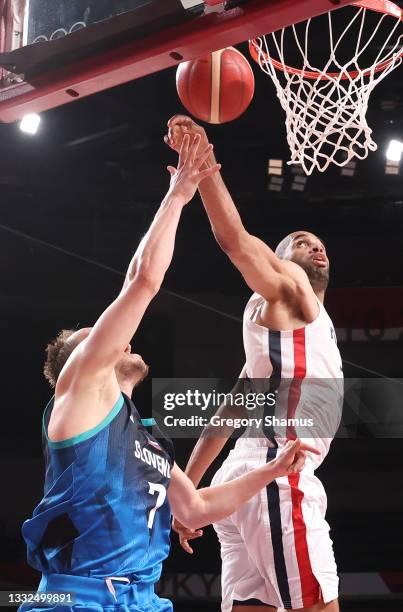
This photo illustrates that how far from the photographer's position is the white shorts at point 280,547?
9.53ft

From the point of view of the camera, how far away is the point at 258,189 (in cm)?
708

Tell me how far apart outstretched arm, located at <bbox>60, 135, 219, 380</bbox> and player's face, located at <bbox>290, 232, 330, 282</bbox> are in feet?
3.75

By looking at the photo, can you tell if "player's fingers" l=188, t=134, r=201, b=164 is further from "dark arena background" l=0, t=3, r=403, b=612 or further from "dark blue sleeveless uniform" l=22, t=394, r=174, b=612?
"dark arena background" l=0, t=3, r=403, b=612

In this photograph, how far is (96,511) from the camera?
7.91 ft

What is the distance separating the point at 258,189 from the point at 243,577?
450 cm

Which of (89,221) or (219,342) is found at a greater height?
(89,221)

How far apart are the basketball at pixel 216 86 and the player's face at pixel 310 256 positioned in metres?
0.70

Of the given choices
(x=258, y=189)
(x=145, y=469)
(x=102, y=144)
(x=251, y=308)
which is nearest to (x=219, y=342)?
(x=258, y=189)

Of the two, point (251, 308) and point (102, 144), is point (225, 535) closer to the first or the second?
point (251, 308)

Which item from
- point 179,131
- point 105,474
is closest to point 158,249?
point 179,131

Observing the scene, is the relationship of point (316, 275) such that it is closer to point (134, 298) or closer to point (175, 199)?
point (175, 199)

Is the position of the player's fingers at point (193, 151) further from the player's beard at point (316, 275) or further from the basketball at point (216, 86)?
the player's beard at point (316, 275)

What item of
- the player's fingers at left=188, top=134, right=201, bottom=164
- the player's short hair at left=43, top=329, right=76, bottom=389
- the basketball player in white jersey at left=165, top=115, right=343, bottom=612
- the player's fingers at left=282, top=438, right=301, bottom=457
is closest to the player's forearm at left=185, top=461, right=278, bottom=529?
the player's fingers at left=282, top=438, right=301, bottom=457

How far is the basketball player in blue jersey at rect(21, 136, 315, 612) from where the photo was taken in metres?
2.34
